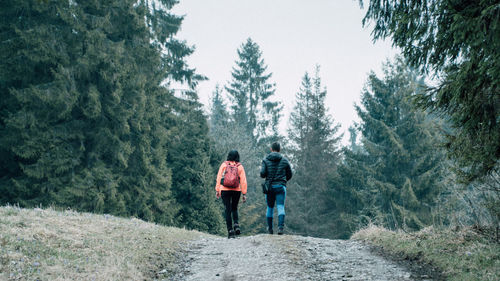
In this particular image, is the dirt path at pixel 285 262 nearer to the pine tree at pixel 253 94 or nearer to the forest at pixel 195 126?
the forest at pixel 195 126

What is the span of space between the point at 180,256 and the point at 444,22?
6126 millimetres

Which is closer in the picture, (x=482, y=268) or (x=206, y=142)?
(x=482, y=268)

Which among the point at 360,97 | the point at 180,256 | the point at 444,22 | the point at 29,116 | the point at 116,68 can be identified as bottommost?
the point at 180,256

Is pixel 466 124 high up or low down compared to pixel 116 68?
down

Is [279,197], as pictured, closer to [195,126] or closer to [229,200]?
[229,200]

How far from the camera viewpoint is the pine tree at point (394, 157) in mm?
26188

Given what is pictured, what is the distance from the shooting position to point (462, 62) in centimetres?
487

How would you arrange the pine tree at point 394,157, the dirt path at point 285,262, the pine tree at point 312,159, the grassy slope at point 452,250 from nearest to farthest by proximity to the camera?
the grassy slope at point 452,250
the dirt path at point 285,262
the pine tree at point 394,157
the pine tree at point 312,159

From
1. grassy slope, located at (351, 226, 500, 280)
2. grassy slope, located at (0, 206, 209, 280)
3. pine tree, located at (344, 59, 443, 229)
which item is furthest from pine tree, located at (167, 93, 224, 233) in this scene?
grassy slope, located at (351, 226, 500, 280)

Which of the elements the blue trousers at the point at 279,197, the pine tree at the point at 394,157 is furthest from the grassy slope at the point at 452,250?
the pine tree at the point at 394,157

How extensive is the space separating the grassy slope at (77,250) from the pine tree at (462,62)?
16.6 feet

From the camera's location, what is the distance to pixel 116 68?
1670 cm

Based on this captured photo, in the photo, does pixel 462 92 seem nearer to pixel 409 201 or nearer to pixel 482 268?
pixel 482 268

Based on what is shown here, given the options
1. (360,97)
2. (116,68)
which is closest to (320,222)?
(360,97)
